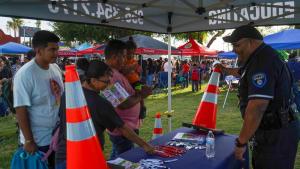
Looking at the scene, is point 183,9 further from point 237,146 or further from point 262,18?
point 237,146

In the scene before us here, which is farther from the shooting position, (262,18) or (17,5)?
(262,18)

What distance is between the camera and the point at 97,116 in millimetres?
2377

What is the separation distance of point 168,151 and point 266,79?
0.96 meters

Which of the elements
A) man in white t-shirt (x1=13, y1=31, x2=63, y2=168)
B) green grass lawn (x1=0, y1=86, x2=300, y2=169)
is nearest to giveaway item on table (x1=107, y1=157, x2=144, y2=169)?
man in white t-shirt (x1=13, y1=31, x2=63, y2=168)

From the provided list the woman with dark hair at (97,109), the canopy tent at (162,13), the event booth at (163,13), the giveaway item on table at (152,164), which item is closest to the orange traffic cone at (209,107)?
the event booth at (163,13)

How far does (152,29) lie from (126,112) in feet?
8.38

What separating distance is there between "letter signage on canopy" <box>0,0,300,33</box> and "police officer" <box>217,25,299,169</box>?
5.06 ft

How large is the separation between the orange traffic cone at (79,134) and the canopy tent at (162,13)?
1975 millimetres

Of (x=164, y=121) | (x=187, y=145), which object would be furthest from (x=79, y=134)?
(x=164, y=121)

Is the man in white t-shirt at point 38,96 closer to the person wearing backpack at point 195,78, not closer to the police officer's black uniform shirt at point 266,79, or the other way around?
the police officer's black uniform shirt at point 266,79

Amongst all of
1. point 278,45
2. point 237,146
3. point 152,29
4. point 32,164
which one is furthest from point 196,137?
point 278,45

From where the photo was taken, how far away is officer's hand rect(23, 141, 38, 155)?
9.19ft

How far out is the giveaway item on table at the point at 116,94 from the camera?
9.73ft

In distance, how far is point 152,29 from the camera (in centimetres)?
568
